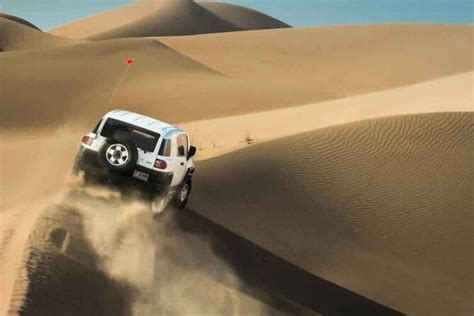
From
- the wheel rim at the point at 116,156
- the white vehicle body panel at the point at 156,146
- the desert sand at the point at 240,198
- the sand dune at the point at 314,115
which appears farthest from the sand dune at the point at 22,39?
the wheel rim at the point at 116,156

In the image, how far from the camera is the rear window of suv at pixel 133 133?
962cm

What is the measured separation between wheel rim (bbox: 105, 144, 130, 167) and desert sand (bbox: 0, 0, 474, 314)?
1.97 ft

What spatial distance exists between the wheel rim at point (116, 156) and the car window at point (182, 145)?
1.29 m

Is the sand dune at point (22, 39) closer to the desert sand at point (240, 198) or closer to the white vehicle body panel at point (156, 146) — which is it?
the desert sand at point (240, 198)

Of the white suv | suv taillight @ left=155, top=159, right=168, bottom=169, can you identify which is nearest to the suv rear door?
the white suv

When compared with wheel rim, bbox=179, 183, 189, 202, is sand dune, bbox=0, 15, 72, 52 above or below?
above

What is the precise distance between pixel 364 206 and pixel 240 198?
2501 millimetres

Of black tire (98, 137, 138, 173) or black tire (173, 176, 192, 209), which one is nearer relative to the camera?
black tire (98, 137, 138, 173)

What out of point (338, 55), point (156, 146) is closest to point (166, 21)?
point (338, 55)

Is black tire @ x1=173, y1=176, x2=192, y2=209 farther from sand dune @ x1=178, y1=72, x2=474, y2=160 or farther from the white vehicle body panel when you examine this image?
sand dune @ x1=178, y1=72, x2=474, y2=160

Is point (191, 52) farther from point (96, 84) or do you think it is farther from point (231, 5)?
point (231, 5)

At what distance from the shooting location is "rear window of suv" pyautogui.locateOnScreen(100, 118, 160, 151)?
9625mm

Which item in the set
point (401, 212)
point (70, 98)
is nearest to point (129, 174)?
point (401, 212)

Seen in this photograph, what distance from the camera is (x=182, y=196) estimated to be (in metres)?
10.4
